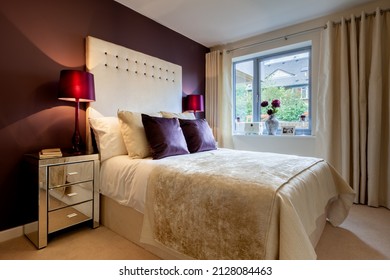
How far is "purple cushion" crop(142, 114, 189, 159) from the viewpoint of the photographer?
6.45ft

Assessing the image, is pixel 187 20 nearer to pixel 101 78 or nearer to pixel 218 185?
pixel 101 78

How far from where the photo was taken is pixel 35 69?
1934 millimetres

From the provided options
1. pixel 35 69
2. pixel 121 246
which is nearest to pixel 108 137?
pixel 35 69

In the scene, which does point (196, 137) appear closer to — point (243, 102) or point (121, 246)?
point (121, 246)

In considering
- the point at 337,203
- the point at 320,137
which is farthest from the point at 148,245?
the point at 320,137

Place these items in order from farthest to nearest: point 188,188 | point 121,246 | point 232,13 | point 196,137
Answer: point 232,13, point 196,137, point 121,246, point 188,188

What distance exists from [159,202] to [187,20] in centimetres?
265

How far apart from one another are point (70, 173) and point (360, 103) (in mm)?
3253

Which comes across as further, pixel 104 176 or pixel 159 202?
pixel 104 176

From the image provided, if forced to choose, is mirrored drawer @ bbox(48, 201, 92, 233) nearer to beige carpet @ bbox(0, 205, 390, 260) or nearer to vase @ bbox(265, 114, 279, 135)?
beige carpet @ bbox(0, 205, 390, 260)

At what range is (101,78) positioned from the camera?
7.70 ft

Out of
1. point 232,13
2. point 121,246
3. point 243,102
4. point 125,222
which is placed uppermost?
point 232,13

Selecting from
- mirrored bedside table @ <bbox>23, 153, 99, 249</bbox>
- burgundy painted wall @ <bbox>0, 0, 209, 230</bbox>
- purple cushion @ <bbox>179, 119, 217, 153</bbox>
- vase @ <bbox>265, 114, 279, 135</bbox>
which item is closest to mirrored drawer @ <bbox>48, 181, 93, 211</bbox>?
mirrored bedside table @ <bbox>23, 153, 99, 249</bbox>

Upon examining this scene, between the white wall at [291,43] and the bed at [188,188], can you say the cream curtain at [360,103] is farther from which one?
the bed at [188,188]
